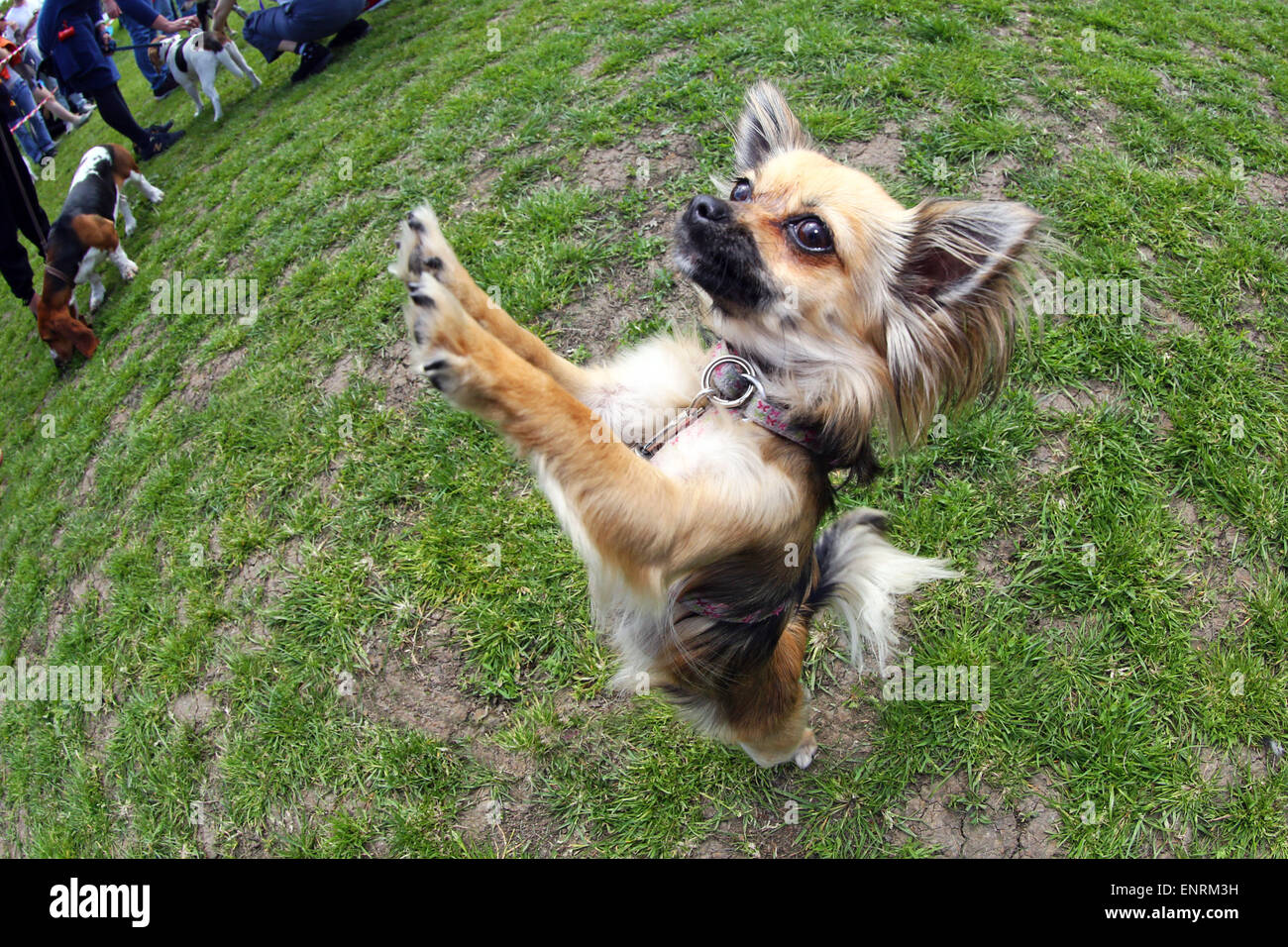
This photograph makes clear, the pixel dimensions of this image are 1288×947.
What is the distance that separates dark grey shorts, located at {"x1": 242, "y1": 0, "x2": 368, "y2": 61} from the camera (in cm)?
927

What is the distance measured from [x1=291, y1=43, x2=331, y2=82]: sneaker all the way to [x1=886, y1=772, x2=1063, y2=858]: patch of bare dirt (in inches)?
447

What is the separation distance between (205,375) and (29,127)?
14.7 metres

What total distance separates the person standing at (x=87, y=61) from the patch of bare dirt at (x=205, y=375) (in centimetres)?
759

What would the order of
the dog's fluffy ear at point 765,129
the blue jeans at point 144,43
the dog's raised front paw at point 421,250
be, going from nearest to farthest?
the dog's raised front paw at point 421,250
the dog's fluffy ear at point 765,129
the blue jeans at point 144,43

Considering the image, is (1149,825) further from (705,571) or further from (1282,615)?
(705,571)

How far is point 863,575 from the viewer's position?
9.25 ft

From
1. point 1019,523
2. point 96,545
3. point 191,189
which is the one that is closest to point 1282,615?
point 1019,523

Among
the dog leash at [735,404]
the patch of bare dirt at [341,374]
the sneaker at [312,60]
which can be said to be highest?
the sneaker at [312,60]

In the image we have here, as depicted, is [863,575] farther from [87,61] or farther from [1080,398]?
[87,61]

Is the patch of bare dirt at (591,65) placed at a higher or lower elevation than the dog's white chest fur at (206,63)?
lower

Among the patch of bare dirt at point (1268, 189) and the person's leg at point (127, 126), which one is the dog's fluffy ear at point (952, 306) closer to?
the patch of bare dirt at point (1268, 189)

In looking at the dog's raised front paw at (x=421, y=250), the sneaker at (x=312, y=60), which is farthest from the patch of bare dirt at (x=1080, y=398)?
the sneaker at (x=312, y=60)

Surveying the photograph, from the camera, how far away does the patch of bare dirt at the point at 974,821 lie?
2.92m

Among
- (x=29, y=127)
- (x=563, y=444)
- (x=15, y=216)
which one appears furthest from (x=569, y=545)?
(x=29, y=127)
